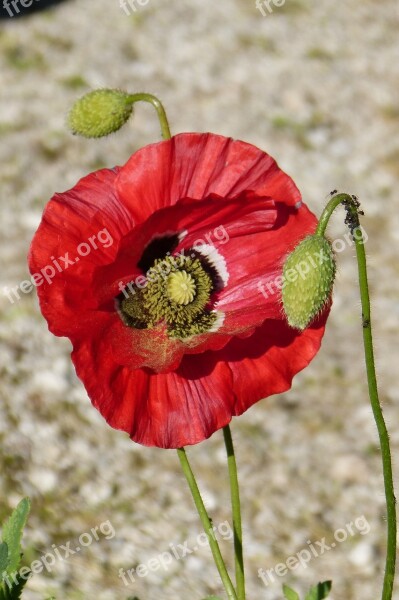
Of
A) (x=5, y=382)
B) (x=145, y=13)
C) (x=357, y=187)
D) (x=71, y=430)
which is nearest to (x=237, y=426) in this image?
(x=71, y=430)

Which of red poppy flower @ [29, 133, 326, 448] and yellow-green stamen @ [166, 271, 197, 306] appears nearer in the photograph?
red poppy flower @ [29, 133, 326, 448]

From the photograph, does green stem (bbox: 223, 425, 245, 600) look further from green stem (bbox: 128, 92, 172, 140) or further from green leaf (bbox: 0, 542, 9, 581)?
green stem (bbox: 128, 92, 172, 140)

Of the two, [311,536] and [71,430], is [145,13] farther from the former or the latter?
[311,536]

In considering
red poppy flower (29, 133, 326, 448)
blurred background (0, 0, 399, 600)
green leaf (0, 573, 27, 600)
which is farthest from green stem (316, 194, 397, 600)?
blurred background (0, 0, 399, 600)

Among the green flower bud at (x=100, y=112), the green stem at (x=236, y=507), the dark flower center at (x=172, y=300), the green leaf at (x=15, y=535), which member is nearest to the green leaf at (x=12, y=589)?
the green leaf at (x=15, y=535)

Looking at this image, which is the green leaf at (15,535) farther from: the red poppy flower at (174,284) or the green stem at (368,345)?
the green stem at (368,345)

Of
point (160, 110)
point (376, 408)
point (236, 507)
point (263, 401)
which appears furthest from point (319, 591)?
point (263, 401)
